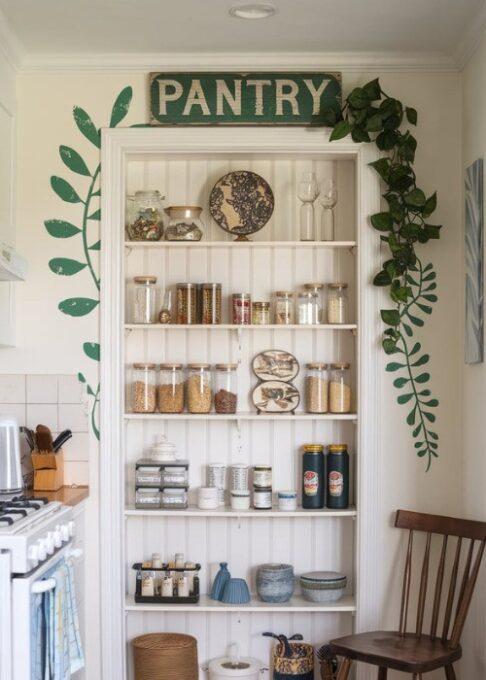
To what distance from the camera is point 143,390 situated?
4125mm

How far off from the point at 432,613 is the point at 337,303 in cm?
126

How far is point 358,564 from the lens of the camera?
4047 millimetres

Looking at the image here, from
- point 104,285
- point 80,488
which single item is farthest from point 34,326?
point 80,488

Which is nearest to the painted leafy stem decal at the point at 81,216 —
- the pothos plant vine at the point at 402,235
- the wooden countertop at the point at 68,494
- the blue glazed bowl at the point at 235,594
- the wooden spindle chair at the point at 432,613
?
the wooden countertop at the point at 68,494

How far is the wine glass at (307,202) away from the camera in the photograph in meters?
4.09

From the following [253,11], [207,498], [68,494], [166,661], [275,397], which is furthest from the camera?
[275,397]

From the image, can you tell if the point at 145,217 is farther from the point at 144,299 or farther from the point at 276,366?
the point at 276,366

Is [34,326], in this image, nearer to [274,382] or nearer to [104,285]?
[104,285]

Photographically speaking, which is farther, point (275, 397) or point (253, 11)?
point (275, 397)

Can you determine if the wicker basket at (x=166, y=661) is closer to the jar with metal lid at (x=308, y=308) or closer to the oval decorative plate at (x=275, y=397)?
the oval decorative plate at (x=275, y=397)

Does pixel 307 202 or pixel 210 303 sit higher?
pixel 307 202

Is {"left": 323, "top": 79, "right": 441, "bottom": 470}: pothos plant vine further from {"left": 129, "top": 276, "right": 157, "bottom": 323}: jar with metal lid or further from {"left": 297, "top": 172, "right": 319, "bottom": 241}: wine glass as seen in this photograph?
{"left": 129, "top": 276, "right": 157, "bottom": 323}: jar with metal lid

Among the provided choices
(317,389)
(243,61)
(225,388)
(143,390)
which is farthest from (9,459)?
(243,61)

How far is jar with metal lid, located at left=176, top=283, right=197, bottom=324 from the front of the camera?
4.10 m
